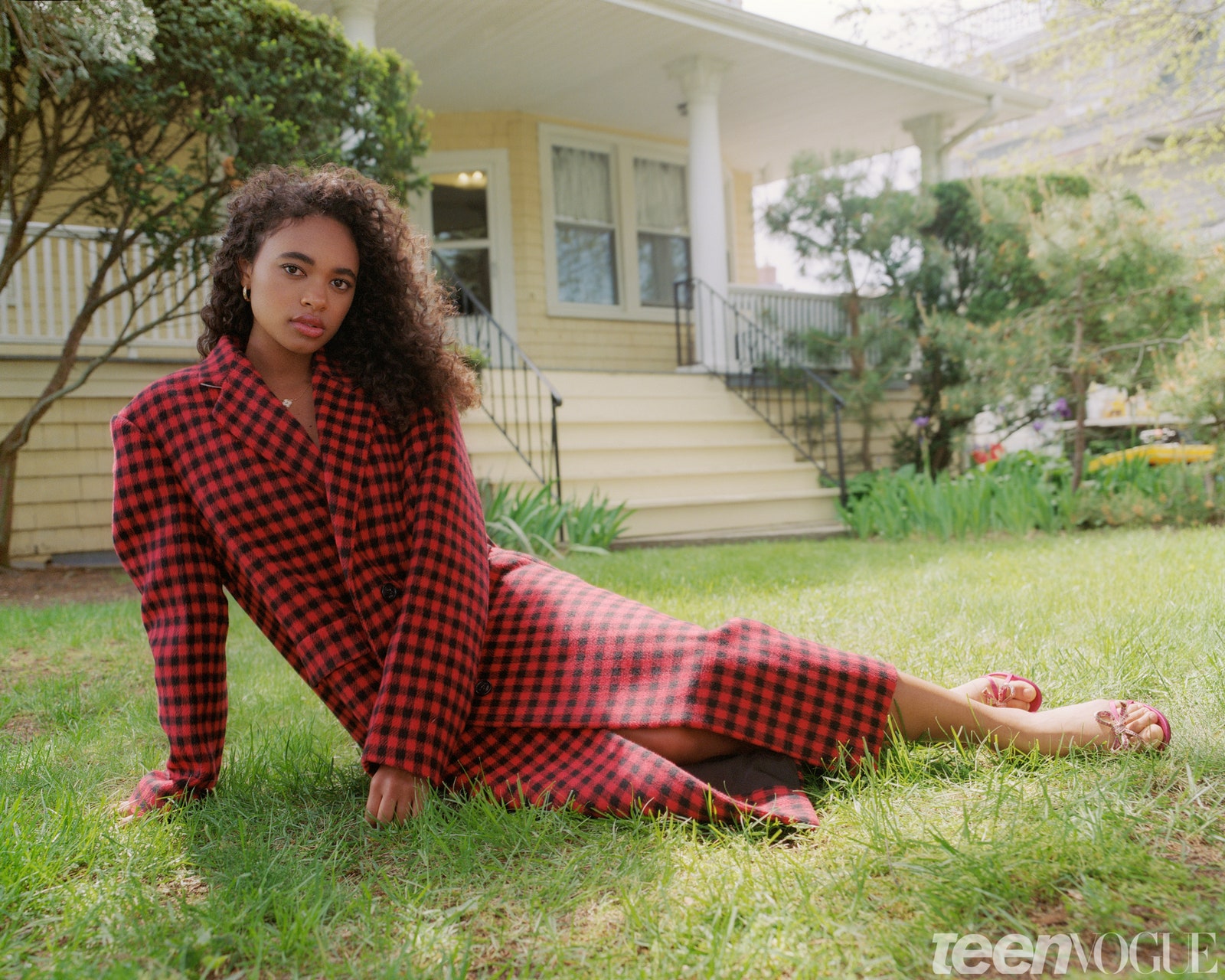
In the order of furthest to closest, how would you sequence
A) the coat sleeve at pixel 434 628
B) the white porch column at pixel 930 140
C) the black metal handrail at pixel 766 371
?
the white porch column at pixel 930 140, the black metal handrail at pixel 766 371, the coat sleeve at pixel 434 628

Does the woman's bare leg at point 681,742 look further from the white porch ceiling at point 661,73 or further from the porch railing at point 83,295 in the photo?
the white porch ceiling at point 661,73

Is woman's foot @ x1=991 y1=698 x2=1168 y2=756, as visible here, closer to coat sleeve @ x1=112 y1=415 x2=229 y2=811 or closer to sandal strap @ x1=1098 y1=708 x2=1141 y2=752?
sandal strap @ x1=1098 y1=708 x2=1141 y2=752

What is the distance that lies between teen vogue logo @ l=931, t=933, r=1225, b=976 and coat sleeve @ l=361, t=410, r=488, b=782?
35.0 inches

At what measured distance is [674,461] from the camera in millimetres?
8133

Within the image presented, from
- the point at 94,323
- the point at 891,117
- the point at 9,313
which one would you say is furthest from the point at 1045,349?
the point at 9,313

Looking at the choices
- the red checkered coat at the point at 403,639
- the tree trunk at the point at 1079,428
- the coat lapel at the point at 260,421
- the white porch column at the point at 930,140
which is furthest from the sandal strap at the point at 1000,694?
the white porch column at the point at 930,140

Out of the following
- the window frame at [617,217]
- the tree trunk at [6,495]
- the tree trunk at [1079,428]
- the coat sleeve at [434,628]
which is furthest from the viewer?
the window frame at [617,217]

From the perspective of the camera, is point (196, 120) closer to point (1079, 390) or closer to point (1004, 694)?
point (1004, 694)

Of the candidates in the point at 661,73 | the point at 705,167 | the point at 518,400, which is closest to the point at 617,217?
the point at 661,73

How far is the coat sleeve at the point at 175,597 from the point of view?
1.78 m

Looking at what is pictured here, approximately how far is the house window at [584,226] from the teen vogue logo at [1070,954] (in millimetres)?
9337

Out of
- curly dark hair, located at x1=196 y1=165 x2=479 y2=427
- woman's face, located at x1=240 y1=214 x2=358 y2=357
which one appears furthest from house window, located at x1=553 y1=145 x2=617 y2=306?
woman's face, located at x1=240 y1=214 x2=358 y2=357

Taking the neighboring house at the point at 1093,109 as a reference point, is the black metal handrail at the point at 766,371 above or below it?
below

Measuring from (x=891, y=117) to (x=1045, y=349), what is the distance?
490 centimetres
